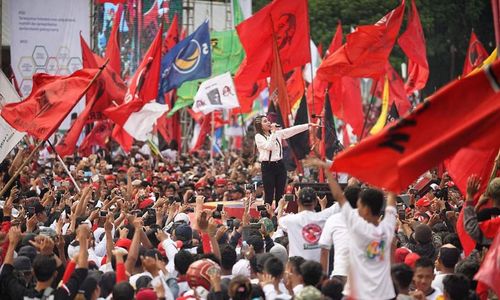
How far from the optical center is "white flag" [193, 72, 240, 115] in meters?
26.1

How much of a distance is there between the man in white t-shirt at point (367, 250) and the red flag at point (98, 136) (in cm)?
1869

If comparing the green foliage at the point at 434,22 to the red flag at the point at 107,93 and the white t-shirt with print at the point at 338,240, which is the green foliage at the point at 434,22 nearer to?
the red flag at the point at 107,93

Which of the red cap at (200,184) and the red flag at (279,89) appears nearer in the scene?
the red flag at (279,89)

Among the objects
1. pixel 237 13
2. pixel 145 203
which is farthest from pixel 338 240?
pixel 237 13

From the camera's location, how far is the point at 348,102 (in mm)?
27531

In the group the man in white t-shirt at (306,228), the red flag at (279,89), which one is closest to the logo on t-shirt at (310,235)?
the man in white t-shirt at (306,228)

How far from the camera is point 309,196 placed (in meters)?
9.83

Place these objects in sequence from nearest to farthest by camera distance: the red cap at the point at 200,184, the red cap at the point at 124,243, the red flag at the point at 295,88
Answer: the red cap at the point at 124,243 → the red cap at the point at 200,184 → the red flag at the point at 295,88

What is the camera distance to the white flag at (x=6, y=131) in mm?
16516

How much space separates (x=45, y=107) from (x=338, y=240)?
26.7ft

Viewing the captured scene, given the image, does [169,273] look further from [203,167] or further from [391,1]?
[391,1]

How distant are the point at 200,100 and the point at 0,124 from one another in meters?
9.46

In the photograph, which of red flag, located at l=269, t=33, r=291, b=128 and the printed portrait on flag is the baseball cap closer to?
red flag, located at l=269, t=33, r=291, b=128

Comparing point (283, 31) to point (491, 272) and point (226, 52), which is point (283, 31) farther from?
point (226, 52)
